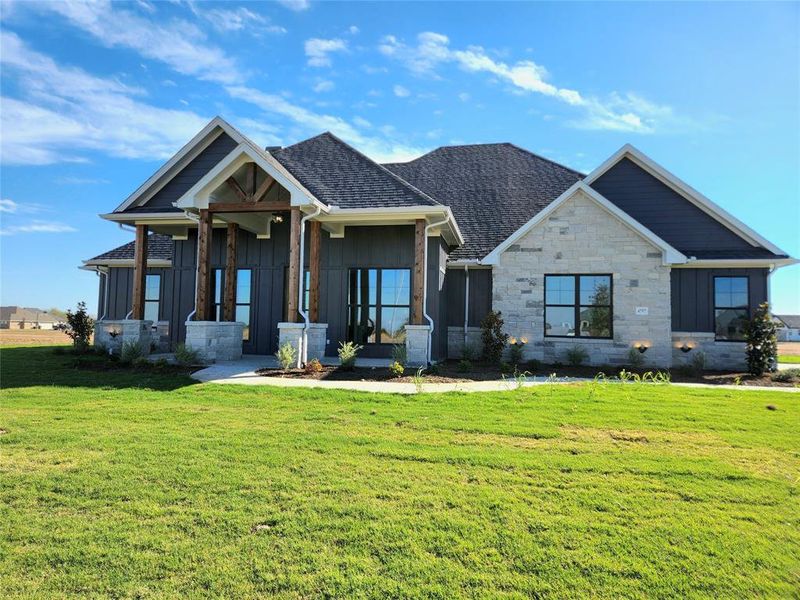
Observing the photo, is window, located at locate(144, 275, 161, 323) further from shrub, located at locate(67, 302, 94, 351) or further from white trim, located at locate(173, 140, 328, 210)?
white trim, located at locate(173, 140, 328, 210)

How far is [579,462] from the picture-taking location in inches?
193

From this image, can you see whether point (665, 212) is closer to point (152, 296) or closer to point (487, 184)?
point (487, 184)

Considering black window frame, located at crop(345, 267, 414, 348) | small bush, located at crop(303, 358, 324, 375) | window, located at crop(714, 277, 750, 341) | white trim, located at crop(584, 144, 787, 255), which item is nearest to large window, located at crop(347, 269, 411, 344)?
black window frame, located at crop(345, 267, 414, 348)

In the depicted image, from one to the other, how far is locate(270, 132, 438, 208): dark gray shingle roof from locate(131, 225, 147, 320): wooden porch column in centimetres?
473

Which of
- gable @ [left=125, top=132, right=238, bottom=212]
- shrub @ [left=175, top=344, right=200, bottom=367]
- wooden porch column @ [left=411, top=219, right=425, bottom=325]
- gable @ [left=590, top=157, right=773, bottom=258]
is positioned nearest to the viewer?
shrub @ [left=175, top=344, right=200, bottom=367]

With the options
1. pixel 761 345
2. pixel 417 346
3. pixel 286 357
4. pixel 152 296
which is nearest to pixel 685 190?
pixel 761 345

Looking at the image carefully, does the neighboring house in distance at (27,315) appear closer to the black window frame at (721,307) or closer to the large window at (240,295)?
the large window at (240,295)

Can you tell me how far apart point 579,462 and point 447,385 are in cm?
475

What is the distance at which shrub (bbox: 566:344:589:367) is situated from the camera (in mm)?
13260

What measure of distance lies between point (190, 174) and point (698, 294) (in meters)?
15.6

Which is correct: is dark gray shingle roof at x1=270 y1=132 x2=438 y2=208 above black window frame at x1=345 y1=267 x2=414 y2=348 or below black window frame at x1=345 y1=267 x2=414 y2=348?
above

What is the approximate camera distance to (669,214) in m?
15.1

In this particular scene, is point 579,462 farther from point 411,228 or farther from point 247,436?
point 411,228

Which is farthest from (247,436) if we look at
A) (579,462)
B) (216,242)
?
(216,242)
